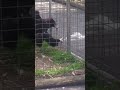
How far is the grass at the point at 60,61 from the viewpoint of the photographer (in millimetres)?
3539

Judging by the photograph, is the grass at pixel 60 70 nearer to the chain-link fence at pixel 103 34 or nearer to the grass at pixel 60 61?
the grass at pixel 60 61

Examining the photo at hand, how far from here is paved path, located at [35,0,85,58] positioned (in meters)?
3.48

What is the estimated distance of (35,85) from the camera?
356 centimetres

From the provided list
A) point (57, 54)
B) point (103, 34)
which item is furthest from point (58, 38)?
point (103, 34)

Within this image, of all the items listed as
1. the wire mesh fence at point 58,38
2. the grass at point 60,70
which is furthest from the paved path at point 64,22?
the grass at point 60,70

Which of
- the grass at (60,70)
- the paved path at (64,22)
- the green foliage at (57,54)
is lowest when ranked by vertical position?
the grass at (60,70)

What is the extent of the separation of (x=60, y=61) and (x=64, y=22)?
1.10 ft

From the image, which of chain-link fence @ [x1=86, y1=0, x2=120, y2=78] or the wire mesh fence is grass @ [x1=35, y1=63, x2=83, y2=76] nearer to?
the wire mesh fence

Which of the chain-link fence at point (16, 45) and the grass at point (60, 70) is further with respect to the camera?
the grass at point (60, 70)

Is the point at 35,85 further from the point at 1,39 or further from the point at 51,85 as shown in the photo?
the point at 1,39

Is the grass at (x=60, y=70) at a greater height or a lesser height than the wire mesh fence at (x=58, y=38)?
lesser

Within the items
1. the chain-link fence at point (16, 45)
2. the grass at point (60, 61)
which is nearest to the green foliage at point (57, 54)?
the grass at point (60, 61)

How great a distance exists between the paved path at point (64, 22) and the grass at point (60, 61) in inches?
2.8

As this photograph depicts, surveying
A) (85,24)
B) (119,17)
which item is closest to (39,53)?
(85,24)
